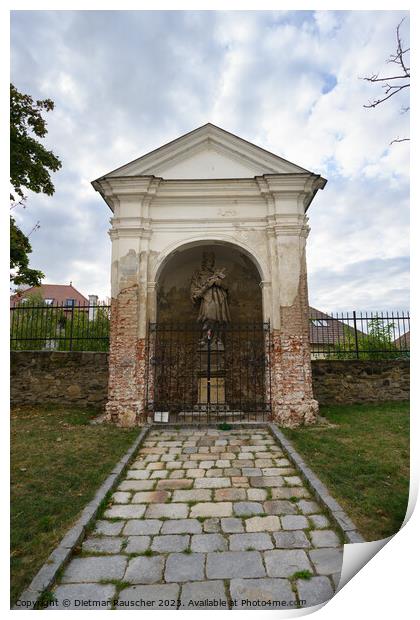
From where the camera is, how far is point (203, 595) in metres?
2.21

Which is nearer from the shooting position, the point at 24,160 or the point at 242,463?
the point at 24,160

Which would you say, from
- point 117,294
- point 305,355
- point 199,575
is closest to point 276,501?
point 199,575

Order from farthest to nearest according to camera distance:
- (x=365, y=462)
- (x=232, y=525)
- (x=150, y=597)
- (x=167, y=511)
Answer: (x=365, y=462)
(x=167, y=511)
(x=232, y=525)
(x=150, y=597)

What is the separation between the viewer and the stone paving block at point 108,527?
2988 mm

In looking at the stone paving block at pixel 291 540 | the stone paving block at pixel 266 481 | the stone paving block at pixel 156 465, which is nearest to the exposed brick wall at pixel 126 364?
the stone paving block at pixel 156 465

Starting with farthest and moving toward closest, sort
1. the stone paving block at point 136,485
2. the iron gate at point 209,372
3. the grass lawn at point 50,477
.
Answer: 1. the iron gate at point 209,372
2. the stone paving block at point 136,485
3. the grass lawn at point 50,477

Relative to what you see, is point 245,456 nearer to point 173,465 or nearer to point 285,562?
point 173,465

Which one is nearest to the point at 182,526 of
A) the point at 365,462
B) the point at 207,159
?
the point at 365,462

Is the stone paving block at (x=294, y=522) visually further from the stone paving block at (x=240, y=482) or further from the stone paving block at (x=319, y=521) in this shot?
the stone paving block at (x=240, y=482)

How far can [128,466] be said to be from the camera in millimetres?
4535

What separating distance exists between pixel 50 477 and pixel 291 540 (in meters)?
2.32

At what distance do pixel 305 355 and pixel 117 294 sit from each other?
3793 millimetres

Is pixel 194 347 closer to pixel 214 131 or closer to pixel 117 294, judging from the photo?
pixel 117 294

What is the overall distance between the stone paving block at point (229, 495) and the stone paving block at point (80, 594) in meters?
1.49
